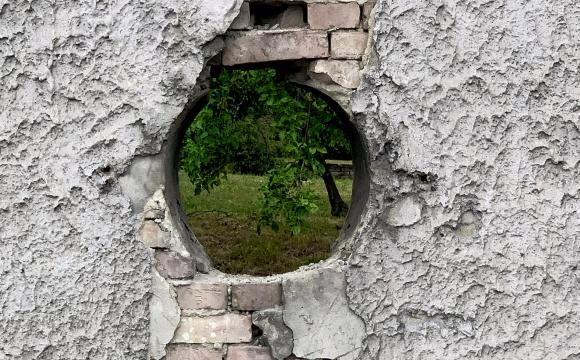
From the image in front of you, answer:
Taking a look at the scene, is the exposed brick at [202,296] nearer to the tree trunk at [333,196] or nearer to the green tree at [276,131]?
the green tree at [276,131]

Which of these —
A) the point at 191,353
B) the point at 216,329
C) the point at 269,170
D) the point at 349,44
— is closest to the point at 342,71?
the point at 349,44

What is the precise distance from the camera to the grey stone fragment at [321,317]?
2.19m

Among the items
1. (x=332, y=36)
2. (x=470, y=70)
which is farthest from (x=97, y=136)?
(x=470, y=70)

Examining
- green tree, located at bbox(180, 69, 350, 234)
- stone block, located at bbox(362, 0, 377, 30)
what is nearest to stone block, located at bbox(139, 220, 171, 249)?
stone block, located at bbox(362, 0, 377, 30)

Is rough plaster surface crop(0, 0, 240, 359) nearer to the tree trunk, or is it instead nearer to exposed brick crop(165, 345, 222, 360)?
exposed brick crop(165, 345, 222, 360)

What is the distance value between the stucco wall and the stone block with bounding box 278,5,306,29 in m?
0.25

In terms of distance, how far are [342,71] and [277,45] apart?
252mm

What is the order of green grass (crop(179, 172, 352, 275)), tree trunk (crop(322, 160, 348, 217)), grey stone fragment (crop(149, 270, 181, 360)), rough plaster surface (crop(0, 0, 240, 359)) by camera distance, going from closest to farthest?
rough plaster surface (crop(0, 0, 240, 359)) < grey stone fragment (crop(149, 270, 181, 360)) < green grass (crop(179, 172, 352, 275)) < tree trunk (crop(322, 160, 348, 217))

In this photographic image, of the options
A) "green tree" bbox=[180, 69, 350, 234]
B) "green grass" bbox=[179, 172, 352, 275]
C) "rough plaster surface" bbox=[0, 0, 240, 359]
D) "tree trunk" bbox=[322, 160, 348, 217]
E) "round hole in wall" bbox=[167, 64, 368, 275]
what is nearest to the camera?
"rough plaster surface" bbox=[0, 0, 240, 359]

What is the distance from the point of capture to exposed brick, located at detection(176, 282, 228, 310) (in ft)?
7.22

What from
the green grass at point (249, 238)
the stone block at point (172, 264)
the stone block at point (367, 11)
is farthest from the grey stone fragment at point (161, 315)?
the green grass at point (249, 238)

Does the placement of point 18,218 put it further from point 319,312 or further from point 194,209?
point 194,209

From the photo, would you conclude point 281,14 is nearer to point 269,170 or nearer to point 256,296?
point 256,296

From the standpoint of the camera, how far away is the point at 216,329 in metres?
2.22
